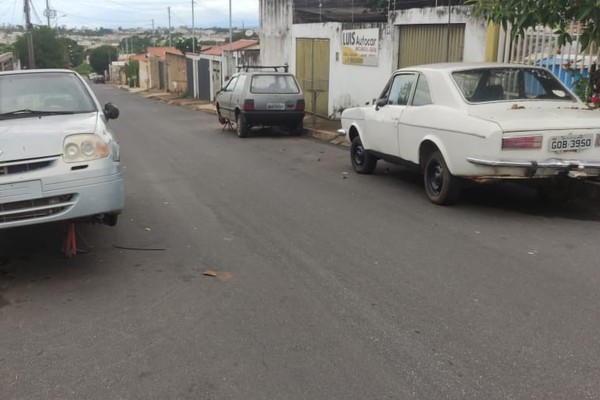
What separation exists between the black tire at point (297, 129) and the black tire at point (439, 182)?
8.50 metres

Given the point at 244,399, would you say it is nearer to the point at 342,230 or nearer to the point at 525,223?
the point at 342,230

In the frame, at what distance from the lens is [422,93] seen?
786 centimetres

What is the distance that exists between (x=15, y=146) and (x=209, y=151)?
833 centimetres

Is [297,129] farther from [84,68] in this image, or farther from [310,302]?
[84,68]

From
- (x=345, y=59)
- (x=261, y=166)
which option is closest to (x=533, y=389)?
(x=261, y=166)

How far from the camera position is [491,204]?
24.2 feet

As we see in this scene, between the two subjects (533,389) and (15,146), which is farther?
(15,146)

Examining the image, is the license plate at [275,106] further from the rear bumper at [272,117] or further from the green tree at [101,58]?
the green tree at [101,58]

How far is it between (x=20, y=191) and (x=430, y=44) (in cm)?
1061

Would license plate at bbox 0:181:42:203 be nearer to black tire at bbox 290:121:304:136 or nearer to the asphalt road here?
the asphalt road

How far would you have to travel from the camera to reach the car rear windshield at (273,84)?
15536mm

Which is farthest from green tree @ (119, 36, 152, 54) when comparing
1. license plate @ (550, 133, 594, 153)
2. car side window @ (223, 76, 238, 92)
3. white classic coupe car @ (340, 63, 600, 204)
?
license plate @ (550, 133, 594, 153)

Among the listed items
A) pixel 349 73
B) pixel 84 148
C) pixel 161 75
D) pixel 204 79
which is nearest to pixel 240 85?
pixel 349 73

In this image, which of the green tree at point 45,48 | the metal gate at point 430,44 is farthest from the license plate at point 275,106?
the green tree at point 45,48
